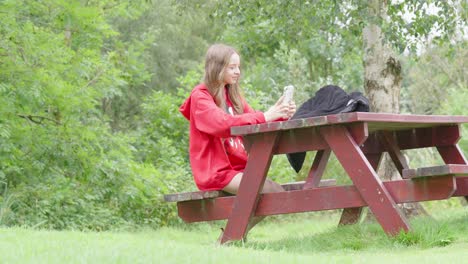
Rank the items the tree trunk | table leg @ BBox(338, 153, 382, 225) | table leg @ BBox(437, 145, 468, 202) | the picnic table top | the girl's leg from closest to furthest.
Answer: the picnic table top < the girl's leg < table leg @ BBox(437, 145, 468, 202) < table leg @ BBox(338, 153, 382, 225) < the tree trunk

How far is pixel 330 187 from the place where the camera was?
6336 mm

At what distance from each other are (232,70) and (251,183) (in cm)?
100

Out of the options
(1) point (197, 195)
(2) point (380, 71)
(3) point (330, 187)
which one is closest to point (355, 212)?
(3) point (330, 187)

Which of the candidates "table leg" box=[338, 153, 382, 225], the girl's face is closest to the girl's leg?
the girl's face

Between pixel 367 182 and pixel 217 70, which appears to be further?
pixel 217 70

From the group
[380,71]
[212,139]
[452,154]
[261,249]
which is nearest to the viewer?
[261,249]

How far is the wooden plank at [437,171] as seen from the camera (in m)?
5.82

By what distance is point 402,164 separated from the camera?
24.8ft

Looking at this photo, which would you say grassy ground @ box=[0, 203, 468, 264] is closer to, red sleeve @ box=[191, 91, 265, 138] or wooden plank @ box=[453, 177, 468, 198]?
wooden plank @ box=[453, 177, 468, 198]

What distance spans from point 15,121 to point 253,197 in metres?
5.14

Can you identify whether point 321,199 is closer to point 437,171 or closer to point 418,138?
point 437,171

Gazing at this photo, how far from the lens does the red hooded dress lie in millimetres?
6500

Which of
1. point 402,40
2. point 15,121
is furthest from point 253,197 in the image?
point 15,121

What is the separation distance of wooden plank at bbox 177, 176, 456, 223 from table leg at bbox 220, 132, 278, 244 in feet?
0.41
